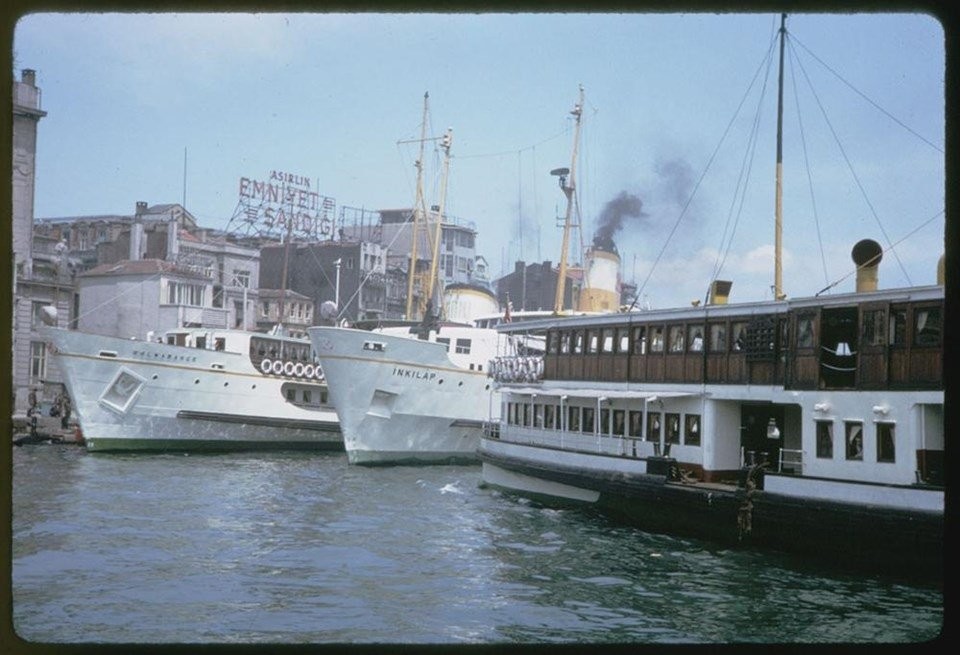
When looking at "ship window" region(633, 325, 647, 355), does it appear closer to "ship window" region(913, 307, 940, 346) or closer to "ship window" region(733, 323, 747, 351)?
"ship window" region(733, 323, 747, 351)

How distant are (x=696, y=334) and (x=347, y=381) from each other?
49.4 feet

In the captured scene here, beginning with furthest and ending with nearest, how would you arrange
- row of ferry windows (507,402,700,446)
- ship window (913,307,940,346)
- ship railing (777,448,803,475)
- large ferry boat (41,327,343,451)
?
large ferry boat (41,327,343,451) < row of ferry windows (507,402,700,446) < ship railing (777,448,803,475) < ship window (913,307,940,346)

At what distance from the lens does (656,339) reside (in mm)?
20594

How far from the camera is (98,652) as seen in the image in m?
6.07

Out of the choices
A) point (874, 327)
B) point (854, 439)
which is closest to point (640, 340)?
point (854, 439)

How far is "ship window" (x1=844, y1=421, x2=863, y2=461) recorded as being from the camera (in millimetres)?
15750

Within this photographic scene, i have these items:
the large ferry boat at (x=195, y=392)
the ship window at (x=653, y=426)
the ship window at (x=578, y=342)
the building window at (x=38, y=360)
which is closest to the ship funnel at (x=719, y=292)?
the ship window at (x=653, y=426)

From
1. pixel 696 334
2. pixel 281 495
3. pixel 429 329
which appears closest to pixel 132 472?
pixel 281 495

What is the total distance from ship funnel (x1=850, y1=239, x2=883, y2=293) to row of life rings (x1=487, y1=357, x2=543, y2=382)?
9.53m

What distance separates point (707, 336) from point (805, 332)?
256 centimetres

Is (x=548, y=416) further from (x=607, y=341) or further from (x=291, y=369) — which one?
(x=291, y=369)

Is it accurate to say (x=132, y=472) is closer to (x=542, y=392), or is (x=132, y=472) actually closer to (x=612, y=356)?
(x=542, y=392)

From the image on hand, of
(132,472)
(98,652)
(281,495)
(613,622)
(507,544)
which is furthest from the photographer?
(132,472)

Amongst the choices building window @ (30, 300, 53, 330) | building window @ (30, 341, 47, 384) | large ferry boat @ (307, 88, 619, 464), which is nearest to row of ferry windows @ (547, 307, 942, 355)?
large ferry boat @ (307, 88, 619, 464)
